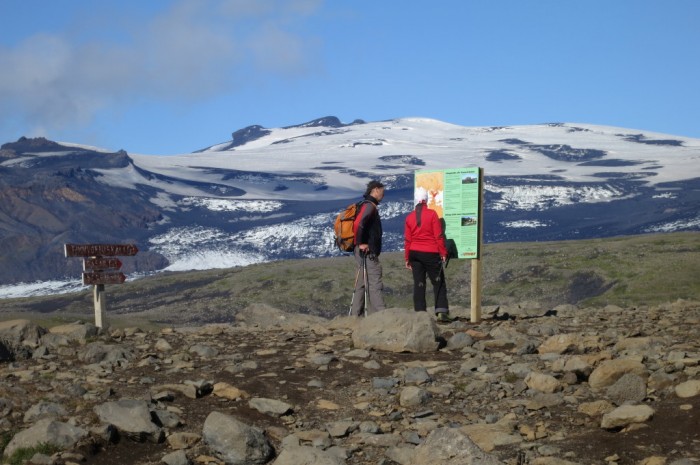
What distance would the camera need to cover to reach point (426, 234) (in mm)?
14930

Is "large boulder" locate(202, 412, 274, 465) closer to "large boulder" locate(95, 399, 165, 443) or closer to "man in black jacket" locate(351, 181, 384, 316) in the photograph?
"large boulder" locate(95, 399, 165, 443)

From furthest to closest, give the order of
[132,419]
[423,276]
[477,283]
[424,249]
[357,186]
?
[357,186] → [477,283] → [423,276] → [424,249] → [132,419]

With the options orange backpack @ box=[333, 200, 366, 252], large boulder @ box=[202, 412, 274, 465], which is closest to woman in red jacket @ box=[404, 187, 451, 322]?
orange backpack @ box=[333, 200, 366, 252]

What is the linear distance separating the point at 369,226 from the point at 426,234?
835 millimetres

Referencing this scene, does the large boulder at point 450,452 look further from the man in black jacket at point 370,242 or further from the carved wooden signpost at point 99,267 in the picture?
the carved wooden signpost at point 99,267

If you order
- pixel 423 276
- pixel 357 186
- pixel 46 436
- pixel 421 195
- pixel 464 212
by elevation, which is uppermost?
pixel 357 186

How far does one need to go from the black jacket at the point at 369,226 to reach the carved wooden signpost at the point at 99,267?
13.4 feet

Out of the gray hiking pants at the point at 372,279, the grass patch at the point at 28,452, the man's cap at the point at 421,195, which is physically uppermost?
the man's cap at the point at 421,195

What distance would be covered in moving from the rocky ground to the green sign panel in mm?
1547

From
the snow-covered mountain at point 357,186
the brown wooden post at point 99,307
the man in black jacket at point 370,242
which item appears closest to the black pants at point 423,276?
the man in black jacket at point 370,242

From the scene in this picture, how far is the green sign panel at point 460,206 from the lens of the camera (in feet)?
50.4

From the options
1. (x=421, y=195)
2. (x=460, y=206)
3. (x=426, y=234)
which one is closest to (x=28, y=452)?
(x=426, y=234)

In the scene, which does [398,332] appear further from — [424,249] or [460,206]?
[460,206]

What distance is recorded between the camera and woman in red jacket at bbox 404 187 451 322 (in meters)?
14.9
